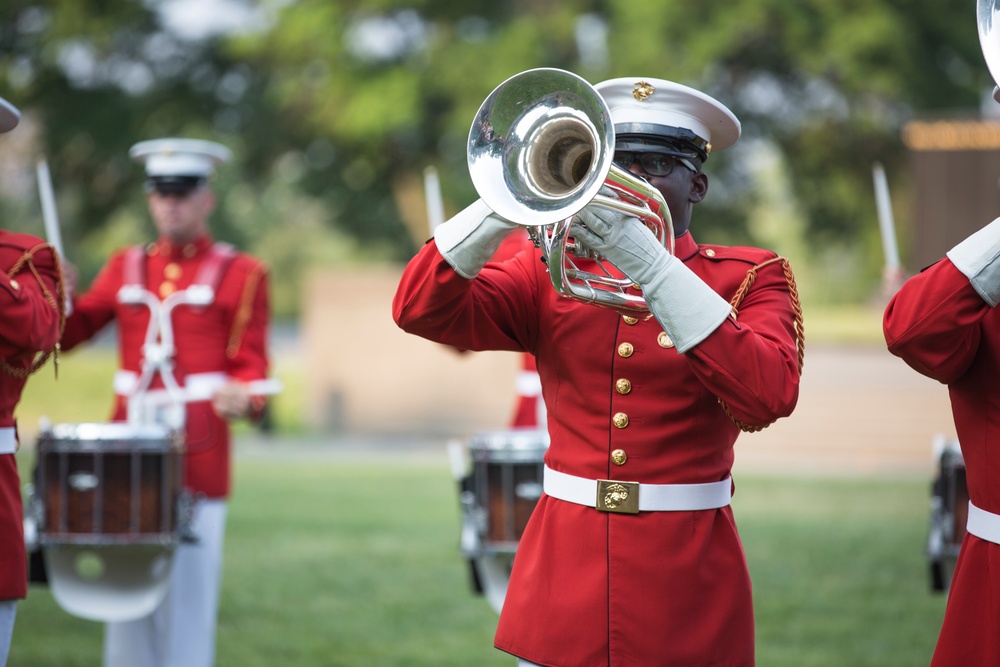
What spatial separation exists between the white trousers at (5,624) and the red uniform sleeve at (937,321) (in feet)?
7.69

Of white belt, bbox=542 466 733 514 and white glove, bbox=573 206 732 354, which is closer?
white glove, bbox=573 206 732 354

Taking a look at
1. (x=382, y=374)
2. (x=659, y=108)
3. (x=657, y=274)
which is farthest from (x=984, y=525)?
(x=382, y=374)

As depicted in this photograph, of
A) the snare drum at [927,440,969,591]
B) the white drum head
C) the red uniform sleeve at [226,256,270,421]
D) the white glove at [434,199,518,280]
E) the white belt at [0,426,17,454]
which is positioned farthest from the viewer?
the red uniform sleeve at [226,256,270,421]

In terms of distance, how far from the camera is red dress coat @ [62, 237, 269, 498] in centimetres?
574

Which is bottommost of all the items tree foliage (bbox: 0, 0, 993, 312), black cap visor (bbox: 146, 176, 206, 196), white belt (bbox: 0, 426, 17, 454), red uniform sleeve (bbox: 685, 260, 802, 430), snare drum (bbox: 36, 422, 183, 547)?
snare drum (bbox: 36, 422, 183, 547)

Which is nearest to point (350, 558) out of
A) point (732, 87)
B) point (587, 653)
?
point (587, 653)

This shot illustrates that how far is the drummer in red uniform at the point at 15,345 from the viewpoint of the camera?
360 cm

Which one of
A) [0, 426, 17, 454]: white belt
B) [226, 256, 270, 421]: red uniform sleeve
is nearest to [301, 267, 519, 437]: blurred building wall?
[226, 256, 270, 421]: red uniform sleeve

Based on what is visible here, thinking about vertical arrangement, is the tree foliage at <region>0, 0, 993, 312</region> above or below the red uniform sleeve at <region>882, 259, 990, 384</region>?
above

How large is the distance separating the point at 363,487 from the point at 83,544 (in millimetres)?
7278

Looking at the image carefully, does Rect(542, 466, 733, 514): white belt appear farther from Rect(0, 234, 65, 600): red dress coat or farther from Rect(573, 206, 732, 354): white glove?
Rect(0, 234, 65, 600): red dress coat

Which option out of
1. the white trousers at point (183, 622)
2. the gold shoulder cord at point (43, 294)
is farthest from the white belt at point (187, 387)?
the gold shoulder cord at point (43, 294)

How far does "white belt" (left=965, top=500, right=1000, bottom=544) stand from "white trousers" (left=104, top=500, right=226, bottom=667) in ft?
11.1

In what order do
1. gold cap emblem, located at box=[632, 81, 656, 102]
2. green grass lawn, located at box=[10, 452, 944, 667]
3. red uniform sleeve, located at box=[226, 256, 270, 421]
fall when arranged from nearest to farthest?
gold cap emblem, located at box=[632, 81, 656, 102]
red uniform sleeve, located at box=[226, 256, 270, 421]
green grass lawn, located at box=[10, 452, 944, 667]
